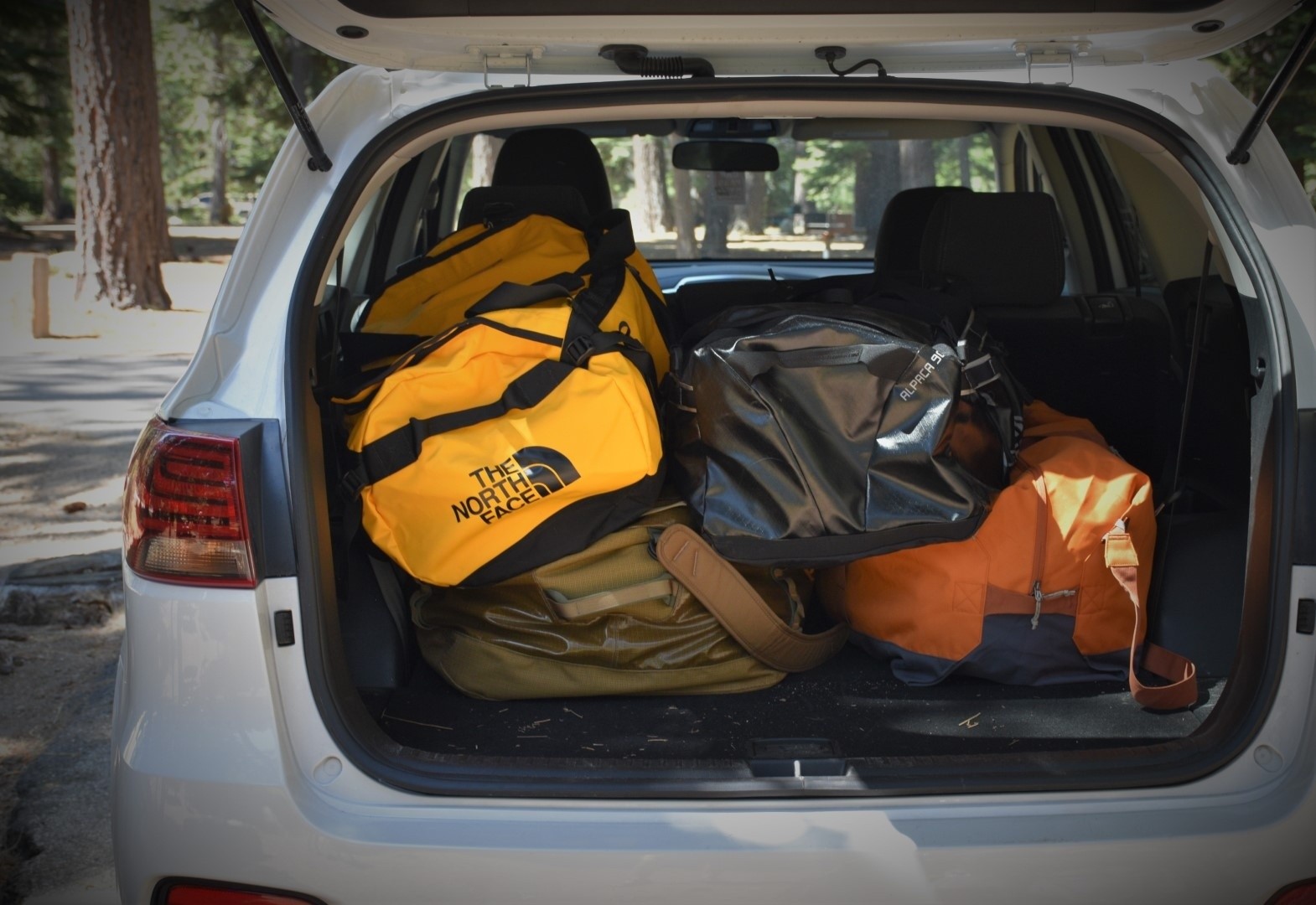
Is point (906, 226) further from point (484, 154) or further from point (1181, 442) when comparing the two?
point (484, 154)

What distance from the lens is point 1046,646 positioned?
1.96 metres

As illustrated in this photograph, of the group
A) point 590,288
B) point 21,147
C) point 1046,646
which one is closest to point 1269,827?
point 1046,646

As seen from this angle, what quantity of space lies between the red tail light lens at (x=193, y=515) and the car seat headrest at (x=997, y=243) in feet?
Answer: 5.54

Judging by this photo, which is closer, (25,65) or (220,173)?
(25,65)

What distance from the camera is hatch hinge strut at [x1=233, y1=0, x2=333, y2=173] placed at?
146 cm

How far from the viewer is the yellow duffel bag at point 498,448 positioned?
179cm

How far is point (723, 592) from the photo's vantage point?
1958mm

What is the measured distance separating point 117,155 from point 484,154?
797cm

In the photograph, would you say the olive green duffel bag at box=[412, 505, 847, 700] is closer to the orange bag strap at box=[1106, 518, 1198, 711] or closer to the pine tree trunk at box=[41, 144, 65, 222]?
the orange bag strap at box=[1106, 518, 1198, 711]

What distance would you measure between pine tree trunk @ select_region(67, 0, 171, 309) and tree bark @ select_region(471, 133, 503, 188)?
6712 mm

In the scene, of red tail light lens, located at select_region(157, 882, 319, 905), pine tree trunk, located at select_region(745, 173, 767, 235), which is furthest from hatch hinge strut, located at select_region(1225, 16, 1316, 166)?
pine tree trunk, located at select_region(745, 173, 767, 235)

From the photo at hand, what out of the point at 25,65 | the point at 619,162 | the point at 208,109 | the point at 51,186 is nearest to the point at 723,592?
the point at 619,162

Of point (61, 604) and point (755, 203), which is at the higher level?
point (755, 203)

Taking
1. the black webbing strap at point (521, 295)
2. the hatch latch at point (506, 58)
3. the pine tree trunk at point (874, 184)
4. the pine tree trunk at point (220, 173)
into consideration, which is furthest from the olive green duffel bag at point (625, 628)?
the pine tree trunk at point (220, 173)
